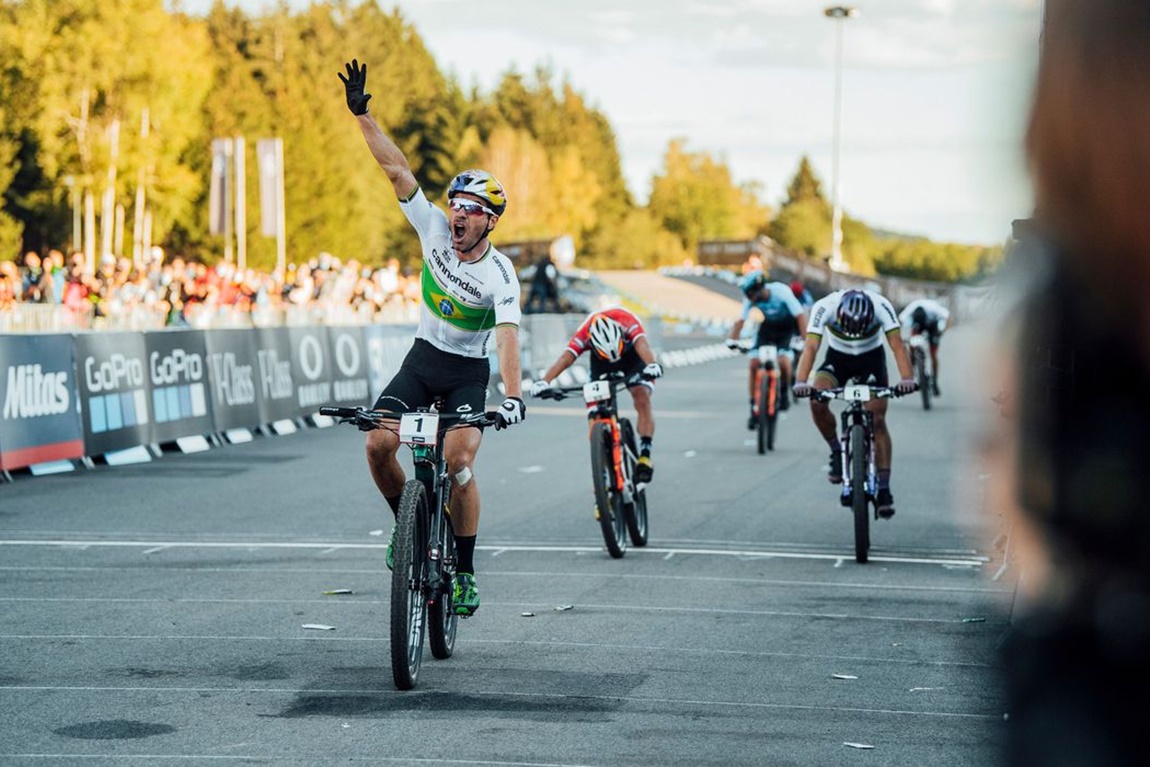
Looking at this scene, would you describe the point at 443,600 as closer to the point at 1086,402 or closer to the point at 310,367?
the point at 1086,402

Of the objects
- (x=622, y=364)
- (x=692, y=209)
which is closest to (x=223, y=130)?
(x=622, y=364)

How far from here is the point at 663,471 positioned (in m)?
17.5

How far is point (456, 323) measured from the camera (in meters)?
7.55

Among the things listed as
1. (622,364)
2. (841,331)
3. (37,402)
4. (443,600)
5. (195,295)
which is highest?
(841,331)

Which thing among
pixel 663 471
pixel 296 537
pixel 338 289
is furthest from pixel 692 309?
pixel 296 537

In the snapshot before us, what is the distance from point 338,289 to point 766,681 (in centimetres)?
2905

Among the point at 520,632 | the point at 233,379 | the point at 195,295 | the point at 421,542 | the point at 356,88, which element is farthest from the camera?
the point at 195,295

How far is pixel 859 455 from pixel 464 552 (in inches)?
162

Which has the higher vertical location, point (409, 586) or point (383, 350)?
point (409, 586)

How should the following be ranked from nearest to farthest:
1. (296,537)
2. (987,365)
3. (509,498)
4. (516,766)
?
(987,365) < (516,766) < (296,537) < (509,498)

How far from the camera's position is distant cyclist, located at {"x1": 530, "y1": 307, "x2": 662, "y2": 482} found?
1211cm

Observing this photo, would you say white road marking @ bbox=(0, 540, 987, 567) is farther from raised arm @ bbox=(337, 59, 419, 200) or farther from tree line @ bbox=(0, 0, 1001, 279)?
tree line @ bbox=(0, 0, 1001, 279)

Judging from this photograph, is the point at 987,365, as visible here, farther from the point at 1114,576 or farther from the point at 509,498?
the point at 509,498

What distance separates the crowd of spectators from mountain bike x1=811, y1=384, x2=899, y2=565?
13483 mm
